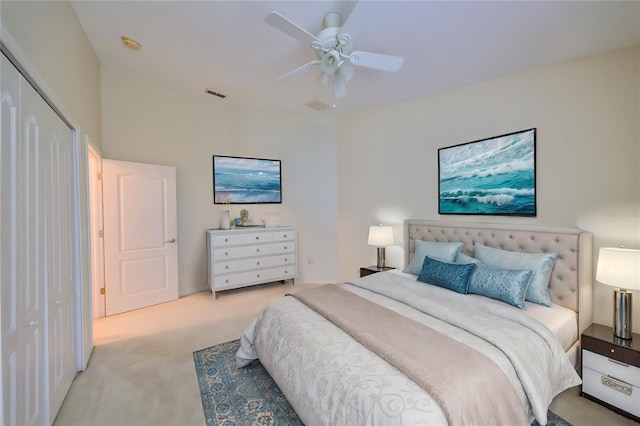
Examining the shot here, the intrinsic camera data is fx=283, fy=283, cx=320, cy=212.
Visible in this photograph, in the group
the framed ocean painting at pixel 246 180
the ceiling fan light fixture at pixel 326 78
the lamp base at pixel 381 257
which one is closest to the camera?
the ceiling fan light fixture at pixel 326 78

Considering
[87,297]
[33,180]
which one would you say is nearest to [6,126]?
[33,180]

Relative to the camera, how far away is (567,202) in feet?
7.99

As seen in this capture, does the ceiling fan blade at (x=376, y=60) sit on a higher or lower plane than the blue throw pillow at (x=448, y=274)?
higher

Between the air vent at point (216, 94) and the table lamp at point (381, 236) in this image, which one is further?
the air vent at point (216, 94)

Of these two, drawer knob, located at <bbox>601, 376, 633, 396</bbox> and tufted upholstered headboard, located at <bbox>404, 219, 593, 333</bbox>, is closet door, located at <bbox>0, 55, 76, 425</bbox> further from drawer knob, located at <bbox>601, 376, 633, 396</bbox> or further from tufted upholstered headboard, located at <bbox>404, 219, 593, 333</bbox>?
tufted upholstered headboard, located at <bbox>404, 219, 593, 333</bbox>

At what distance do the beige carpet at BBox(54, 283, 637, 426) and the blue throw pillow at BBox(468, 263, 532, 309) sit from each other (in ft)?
2.28

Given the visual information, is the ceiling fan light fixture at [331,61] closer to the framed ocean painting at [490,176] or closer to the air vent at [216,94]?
the framed ocean painting at [490,176]

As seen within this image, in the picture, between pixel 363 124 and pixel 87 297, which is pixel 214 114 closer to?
pixel 363 124

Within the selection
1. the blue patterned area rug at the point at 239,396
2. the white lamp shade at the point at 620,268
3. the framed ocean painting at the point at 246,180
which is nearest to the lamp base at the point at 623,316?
the white lamp shade at the point at 620,268

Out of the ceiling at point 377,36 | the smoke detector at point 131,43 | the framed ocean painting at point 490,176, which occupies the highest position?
the smoke detector at point 131,43

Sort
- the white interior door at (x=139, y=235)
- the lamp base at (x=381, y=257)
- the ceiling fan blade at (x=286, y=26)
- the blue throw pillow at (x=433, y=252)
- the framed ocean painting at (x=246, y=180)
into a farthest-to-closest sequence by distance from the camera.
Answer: the framed ocean painting at (x=246, y=180)
the lamp base at (x=381, y=257)
the white interior door at (x=139, y=235)
the blue throw pillow at (x=433, y=252)
the ceiling fan blade at (x=286, y=26)

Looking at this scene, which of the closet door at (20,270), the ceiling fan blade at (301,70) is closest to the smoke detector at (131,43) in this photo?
the ceiling fan blade at (301,70)

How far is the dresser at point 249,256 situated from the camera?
398 cm

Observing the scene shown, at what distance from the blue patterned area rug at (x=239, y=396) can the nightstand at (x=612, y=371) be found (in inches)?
16.2
